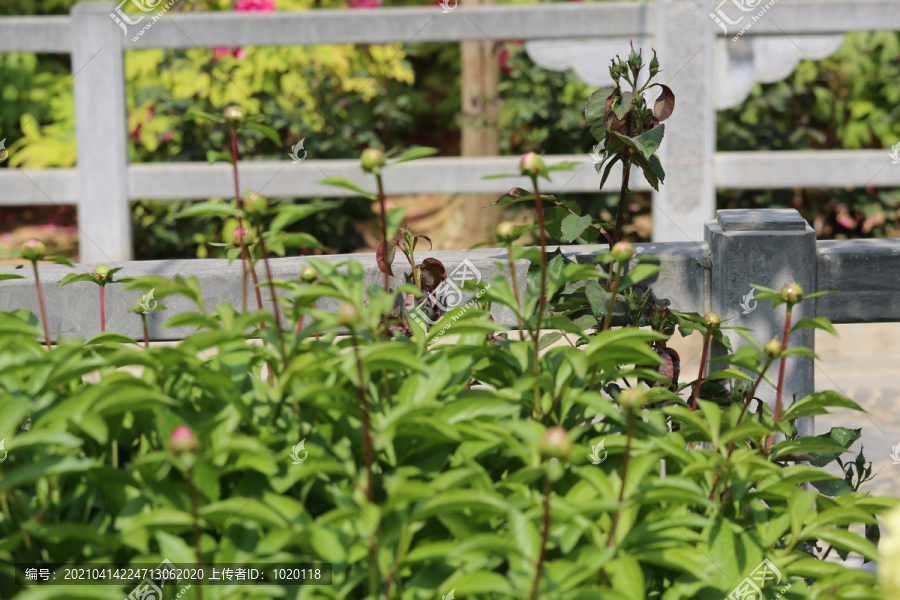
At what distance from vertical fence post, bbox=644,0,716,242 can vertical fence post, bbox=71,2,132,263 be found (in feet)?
8.66

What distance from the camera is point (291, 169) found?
15.3ft

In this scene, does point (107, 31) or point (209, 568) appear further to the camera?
point (107, 31)

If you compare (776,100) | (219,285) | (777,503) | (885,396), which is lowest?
(885,396)

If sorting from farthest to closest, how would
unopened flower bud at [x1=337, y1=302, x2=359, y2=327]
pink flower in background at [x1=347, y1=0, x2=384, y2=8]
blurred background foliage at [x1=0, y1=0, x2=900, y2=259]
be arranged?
pink flower in background at [x1=347, y1=0, x2=384, y2=8], blurred background foliage at [x1=0, y1=0, x2=900, y2=259], unopened flower bud at [x1=337, y1=302, x2=359, y2=327]

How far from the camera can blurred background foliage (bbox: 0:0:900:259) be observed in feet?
18.8

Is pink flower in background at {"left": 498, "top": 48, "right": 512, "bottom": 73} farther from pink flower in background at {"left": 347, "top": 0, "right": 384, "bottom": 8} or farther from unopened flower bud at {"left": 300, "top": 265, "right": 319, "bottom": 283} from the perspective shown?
unopened flower bud at {"left": 300, "top": 265, "right": 319, "bottom": 283}

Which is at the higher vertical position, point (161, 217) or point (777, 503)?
point (161, 217)

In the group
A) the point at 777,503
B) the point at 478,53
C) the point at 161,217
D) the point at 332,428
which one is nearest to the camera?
the point at 332,428

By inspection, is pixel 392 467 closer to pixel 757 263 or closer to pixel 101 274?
pixel 101 274

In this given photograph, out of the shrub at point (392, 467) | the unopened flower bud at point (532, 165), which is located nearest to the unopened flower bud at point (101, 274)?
the shrub at point (392, 467)

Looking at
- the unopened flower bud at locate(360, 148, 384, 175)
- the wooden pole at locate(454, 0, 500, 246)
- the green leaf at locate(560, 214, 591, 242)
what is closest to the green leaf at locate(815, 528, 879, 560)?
the green leaf at locate(560, 214, 591, 242)

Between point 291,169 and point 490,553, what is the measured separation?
3.73 m

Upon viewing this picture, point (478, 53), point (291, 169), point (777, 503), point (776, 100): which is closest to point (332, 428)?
point (777, 503)

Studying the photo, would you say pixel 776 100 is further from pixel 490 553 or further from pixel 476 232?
pixel 490 553
